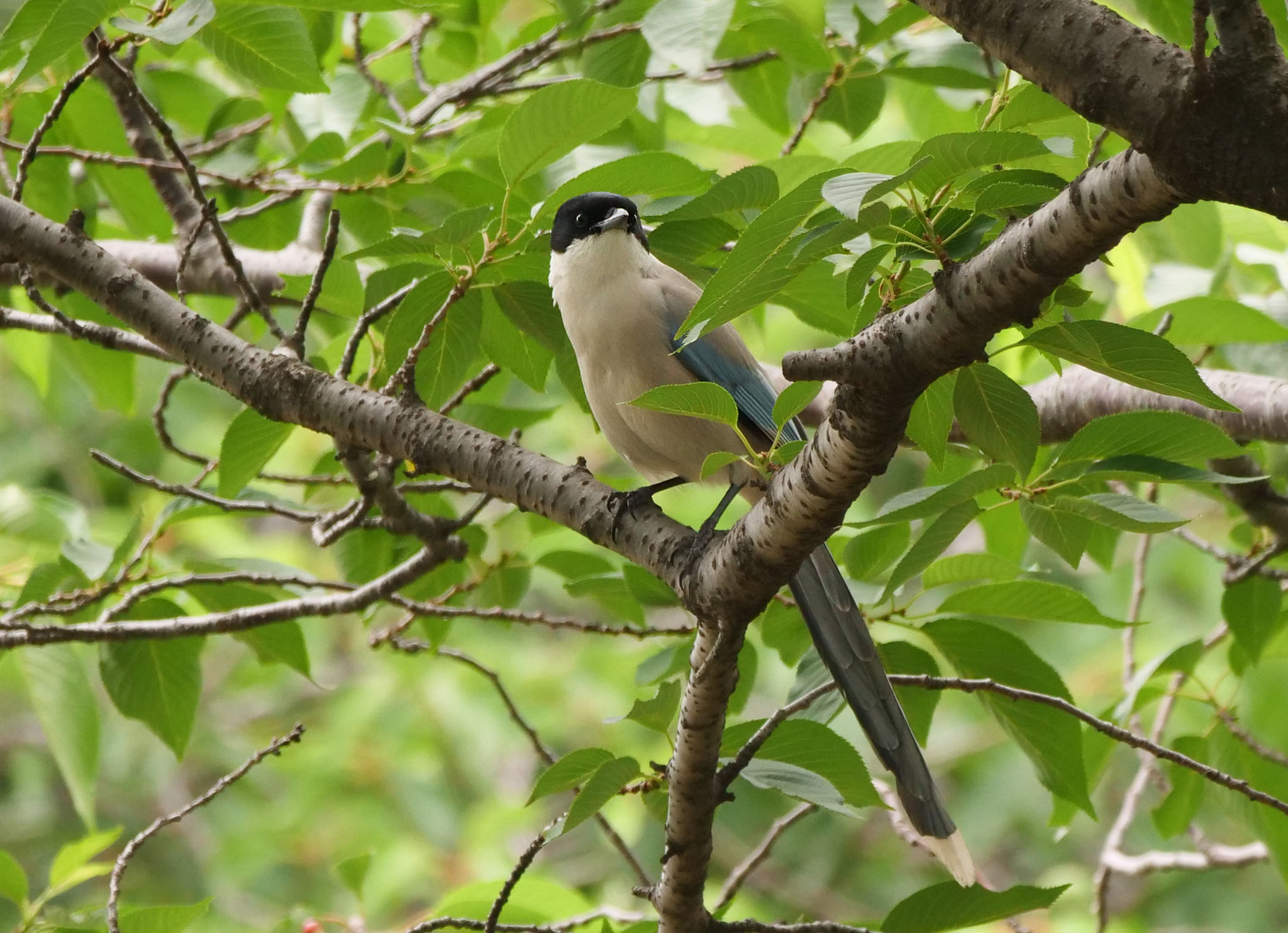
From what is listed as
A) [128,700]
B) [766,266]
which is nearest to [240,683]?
[128,700]

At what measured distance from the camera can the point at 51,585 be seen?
9.16 feet

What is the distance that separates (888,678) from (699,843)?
0.49 metres

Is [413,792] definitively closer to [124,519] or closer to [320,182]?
[124,519]

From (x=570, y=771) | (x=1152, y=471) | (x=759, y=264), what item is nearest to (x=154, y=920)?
(x=570, y=771)

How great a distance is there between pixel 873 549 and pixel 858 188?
132 centimetres

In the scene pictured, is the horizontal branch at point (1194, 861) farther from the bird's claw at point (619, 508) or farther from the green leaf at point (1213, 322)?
the bird's claw at point (619, 508)

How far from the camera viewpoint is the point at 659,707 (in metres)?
2.11

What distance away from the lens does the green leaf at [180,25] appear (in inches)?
82.5

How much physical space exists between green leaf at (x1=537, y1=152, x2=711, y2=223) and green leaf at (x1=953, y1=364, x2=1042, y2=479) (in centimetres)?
54

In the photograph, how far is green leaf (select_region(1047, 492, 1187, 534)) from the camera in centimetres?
190

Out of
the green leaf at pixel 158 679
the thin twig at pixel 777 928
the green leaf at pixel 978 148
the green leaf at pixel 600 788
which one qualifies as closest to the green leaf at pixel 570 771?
the green leaf at pixel 600 788

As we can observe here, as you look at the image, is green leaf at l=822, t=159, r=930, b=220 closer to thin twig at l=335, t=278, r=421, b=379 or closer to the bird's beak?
thin twig at l=335, t=278, r=421, b=379

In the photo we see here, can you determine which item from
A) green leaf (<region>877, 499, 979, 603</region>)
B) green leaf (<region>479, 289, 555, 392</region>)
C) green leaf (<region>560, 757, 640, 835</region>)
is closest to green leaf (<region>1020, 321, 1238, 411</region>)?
green leaf (<region>877, 499, 979, 603</region>)

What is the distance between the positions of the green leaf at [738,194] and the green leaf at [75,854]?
6.28 ft
